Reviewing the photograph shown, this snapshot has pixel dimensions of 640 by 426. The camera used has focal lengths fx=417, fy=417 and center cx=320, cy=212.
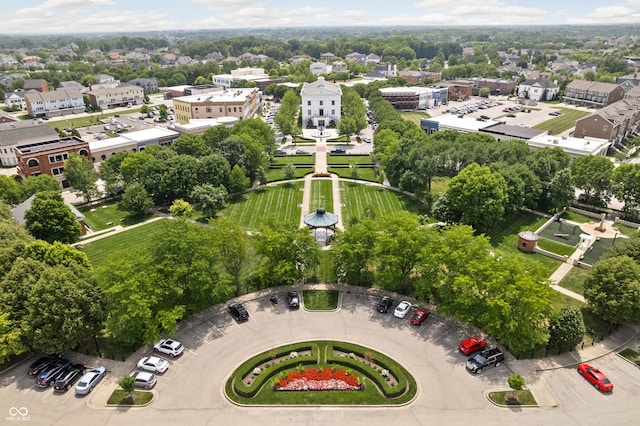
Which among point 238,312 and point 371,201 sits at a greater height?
point 238,312

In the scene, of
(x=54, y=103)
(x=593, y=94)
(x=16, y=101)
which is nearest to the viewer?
(x=54, y=103)

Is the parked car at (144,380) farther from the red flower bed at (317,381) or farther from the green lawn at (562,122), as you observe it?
the green lawn at (562,122)

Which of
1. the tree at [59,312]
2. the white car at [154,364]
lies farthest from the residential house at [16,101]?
Answer: the white car at [154,364]

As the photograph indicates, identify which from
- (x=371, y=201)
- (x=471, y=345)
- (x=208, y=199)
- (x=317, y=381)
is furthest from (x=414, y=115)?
(x=317, y=381)

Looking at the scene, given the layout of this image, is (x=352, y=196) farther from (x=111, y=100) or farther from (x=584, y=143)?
(x=111, y=100)

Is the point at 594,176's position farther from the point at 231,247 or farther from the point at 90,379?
the point at 90,379

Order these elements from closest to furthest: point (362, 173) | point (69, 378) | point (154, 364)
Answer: point (69, 378) → point (154, 364) → point (362, 173)
